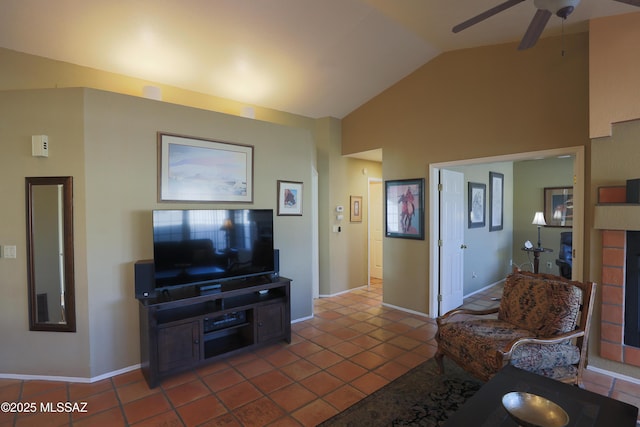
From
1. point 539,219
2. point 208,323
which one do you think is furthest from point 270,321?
point 539,219

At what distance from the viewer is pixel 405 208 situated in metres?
4.66

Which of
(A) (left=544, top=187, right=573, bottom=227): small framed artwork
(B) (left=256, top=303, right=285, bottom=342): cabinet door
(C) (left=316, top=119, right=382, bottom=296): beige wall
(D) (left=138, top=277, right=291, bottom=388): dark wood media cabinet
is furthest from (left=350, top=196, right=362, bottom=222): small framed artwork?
(A) (left=544, top=187, right=573, bottom=227): small framed artwork

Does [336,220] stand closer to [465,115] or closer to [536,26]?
Answer: [465,115]

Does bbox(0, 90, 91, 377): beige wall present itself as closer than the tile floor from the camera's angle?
No

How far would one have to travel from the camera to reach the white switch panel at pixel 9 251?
284 centimetres

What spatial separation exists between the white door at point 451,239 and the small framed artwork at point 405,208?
29 cm

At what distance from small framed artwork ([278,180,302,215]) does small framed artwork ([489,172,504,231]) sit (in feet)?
12.3

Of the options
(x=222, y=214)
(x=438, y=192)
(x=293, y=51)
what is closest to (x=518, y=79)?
(x=438, y=192)

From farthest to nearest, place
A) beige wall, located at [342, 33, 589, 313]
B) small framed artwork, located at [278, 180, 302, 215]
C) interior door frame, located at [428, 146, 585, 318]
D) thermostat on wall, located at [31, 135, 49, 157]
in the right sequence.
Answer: small framed artwork, located at [278, 180, 302, 215]
beige wall, located at [342, 33, 589, 313]
interior door frame, located at [428, 146, 585, 318]
thermostat on wall, located at [31, 135, 49, 157]

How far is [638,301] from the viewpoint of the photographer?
9.16 ft

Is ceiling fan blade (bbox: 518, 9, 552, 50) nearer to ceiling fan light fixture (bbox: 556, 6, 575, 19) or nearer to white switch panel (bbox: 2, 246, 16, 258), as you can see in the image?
ceiling fan light fixture (bbox: 556, 6, 575, 19)

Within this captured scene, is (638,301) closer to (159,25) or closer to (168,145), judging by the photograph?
(168,145)

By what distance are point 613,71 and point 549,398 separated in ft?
9.04

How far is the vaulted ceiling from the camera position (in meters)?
2.82
